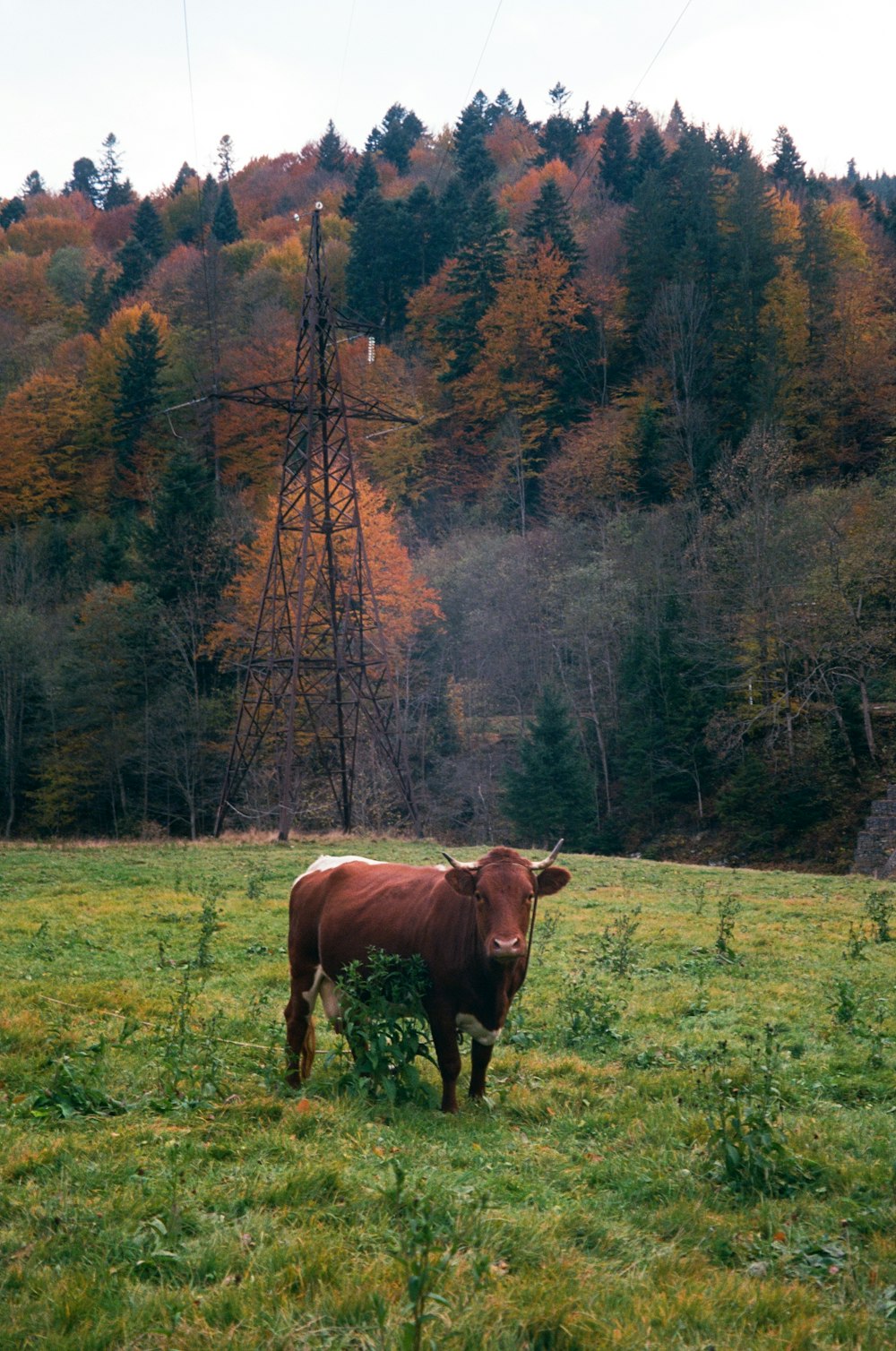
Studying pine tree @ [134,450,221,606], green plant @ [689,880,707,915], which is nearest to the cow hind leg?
green plant @ [689,880,707,915]

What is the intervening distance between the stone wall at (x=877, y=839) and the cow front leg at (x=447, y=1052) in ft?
76.1

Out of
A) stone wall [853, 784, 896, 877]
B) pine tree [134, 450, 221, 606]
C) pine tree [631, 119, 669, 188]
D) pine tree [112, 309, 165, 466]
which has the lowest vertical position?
stone wall [853, 784, 896, 877]

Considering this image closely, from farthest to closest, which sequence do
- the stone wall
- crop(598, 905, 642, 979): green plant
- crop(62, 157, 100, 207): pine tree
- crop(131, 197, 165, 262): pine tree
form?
crop(62, 157, 100, 207): pine tree → crop(131, 197, 165, 262): pine tree → the stone wall → crop(598, 905, 642, 979): green plant

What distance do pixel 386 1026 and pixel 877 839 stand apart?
2577cm

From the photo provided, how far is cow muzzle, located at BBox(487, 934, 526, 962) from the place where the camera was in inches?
233

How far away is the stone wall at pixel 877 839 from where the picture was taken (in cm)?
2803

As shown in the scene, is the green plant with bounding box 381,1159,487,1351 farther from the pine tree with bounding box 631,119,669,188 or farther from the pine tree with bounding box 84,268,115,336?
the pine tree with bounding box 631,119,669,188

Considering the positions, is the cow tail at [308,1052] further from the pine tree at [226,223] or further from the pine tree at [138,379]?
the pine tree at [226,223]

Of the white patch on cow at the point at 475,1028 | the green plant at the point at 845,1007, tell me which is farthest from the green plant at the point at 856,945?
the white patch on cow at the point at 475,1028

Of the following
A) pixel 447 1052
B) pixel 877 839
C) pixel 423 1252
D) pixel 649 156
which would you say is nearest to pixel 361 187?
pixel 649 156

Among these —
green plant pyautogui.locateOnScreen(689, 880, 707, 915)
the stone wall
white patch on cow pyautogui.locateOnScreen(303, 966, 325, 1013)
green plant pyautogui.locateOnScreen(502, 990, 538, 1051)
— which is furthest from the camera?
the stone wall

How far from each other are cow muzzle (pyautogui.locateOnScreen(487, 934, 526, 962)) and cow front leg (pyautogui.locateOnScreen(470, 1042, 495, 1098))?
0.87 meters

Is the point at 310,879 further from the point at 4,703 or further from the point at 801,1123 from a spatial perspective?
the point at 4,703

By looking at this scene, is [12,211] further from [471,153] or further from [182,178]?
[471,153]
